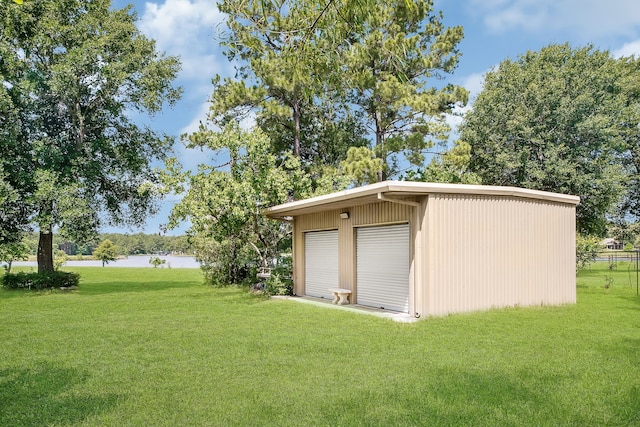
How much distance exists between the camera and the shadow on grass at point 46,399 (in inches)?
163

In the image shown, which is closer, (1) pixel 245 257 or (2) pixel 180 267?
(1) pixel 245 257

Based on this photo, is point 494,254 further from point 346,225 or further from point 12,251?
point 12,251

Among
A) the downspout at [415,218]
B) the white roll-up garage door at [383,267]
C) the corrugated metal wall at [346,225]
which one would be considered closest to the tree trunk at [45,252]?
the corrugated metal wall at [346,225]

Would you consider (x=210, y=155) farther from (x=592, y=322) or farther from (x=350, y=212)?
(x=592, y=322)

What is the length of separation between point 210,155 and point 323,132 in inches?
211

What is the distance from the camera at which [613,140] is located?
21.4 m

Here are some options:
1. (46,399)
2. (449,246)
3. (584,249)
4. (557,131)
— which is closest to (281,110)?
(557,131)

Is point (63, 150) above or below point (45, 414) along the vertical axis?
above

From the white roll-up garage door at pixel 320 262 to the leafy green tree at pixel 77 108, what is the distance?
215 inches

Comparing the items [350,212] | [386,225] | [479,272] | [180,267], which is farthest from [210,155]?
[180,267]

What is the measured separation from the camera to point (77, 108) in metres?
17.4

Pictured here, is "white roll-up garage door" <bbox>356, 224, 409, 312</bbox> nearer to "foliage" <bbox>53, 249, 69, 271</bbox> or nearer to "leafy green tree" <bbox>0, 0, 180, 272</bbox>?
"leafy green tree" <bbox>0, 0, 180, 272</bbox>

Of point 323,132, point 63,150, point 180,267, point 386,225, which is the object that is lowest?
point 180,267

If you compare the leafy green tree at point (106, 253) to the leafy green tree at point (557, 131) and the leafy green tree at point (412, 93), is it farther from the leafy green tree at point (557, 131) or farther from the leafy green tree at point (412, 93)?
the leafy green tree at point (557, 131)
